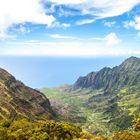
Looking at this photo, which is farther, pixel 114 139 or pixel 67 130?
pixel 67 130

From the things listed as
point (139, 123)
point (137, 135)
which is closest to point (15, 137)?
point (137, 135)

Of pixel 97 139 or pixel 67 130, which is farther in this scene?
pixel 67 130

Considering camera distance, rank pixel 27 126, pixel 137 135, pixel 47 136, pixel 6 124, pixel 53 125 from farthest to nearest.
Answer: pixel 6 124
pixel 27 126
pixel 53 125
pixel 47 136
pixel 137 135

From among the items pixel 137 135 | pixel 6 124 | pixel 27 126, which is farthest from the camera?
pixel 6 124

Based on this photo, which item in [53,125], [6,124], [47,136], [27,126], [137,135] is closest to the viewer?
[137,135]

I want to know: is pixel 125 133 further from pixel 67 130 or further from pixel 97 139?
pixel 67 130

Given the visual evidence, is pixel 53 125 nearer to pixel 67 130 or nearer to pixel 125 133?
pixel 67 130

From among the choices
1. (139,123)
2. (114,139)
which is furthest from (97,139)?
(139,123)

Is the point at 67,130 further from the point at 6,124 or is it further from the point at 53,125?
the point at 6,124
